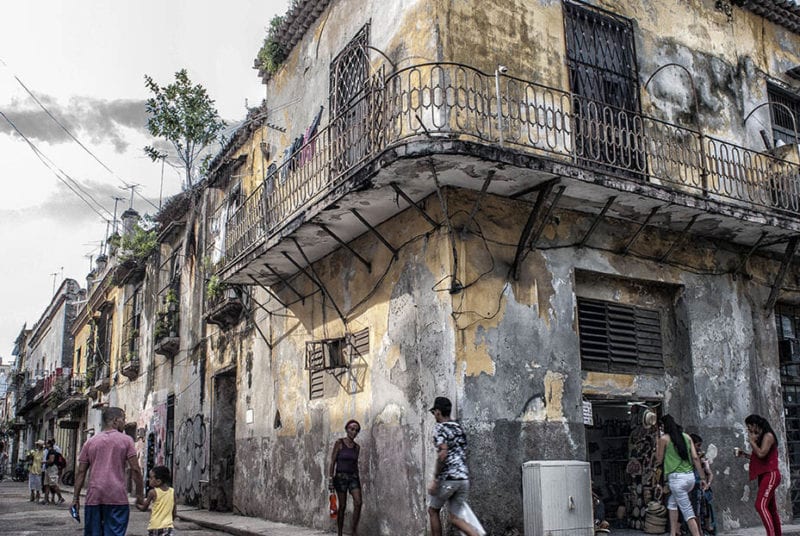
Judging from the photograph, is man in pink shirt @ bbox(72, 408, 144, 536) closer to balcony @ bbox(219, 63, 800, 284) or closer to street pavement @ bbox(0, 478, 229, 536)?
balcony @ bbox(219, 63, 800, 284)

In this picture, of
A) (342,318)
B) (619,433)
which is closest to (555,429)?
(619,433)

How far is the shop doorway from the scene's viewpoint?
410 inches

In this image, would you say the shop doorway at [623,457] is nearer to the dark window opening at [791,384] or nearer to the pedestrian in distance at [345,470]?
the dark window opening at [791,384]

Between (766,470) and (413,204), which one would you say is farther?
(413,204)

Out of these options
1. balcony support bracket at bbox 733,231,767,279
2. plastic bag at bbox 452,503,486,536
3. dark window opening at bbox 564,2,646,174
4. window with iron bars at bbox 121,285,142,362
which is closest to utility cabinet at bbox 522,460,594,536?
plastic bag at bbox 452,503,486,536

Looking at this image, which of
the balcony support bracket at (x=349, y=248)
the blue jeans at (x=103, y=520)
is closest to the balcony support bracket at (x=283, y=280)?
the balcony support bracket at (x=349, y=248)

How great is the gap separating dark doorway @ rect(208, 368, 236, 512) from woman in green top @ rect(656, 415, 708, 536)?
9481 mm

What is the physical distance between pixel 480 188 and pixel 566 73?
2379mm

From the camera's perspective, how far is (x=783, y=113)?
13383mm

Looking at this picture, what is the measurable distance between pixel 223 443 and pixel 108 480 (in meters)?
9.12

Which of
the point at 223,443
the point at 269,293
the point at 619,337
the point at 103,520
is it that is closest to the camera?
the point at 103,520

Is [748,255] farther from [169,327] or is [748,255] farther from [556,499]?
[169,327]

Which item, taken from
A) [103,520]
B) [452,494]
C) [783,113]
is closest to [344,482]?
[452,494]

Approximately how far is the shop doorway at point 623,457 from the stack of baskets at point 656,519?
0.06 m
